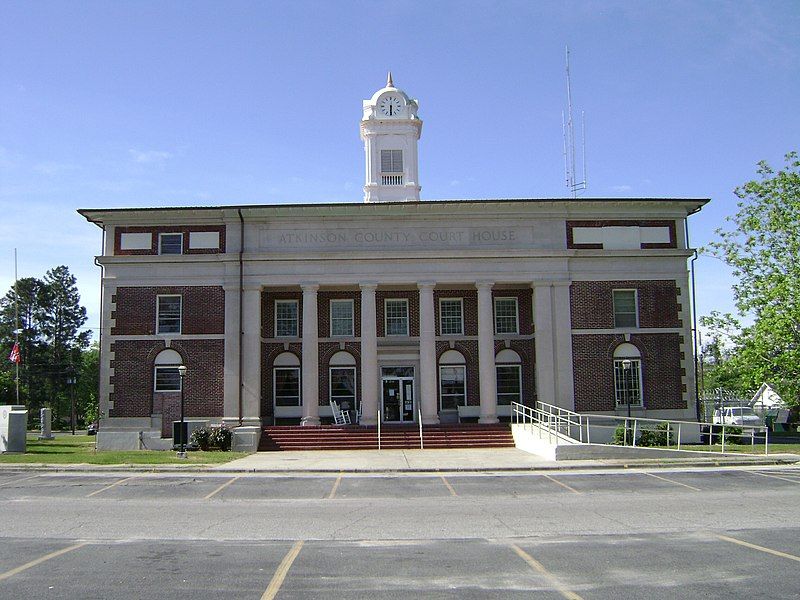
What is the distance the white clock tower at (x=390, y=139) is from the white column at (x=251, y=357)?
10793 millimetres

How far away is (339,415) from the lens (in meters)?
35.5

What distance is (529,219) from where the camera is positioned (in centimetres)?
3462

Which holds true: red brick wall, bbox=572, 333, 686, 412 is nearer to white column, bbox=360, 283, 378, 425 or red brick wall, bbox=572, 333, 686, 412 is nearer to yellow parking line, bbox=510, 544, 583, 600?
white column, bbox=360, 283, 378, 425

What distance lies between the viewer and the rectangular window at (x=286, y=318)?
36656 millimetres

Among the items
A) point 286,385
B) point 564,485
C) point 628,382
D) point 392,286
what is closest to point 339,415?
point 286,385

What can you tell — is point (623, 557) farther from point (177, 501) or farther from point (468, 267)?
point (468, 267)

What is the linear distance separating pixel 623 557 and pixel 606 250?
25.3 metres

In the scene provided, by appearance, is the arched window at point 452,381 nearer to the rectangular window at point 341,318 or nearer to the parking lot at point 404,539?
the rectangular window at point 341,318

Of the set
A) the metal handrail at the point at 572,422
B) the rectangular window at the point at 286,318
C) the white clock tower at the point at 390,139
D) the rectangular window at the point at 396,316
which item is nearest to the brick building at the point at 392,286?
the metal handrail at the point at 572,422

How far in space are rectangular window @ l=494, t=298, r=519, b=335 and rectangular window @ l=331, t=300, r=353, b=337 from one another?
685cm

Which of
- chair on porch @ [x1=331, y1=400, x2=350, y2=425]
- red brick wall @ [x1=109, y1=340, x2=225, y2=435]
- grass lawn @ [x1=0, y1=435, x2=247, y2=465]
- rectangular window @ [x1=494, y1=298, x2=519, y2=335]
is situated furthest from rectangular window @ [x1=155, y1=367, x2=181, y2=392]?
rectangular window @ [x1=494, y1=298, x2=519, y2=335]

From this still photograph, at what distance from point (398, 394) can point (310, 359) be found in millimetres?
5270

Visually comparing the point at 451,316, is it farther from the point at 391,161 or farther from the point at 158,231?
the point at 158,231

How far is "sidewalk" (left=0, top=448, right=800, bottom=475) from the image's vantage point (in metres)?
23.2
